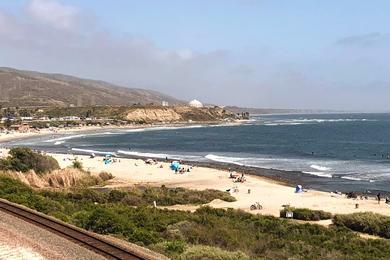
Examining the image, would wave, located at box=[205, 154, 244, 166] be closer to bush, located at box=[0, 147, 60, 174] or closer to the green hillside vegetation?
bush, located at box=[0, 147, 60, 174]

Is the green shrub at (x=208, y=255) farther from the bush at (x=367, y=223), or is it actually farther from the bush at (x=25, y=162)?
the bush at (x=25, y=162)

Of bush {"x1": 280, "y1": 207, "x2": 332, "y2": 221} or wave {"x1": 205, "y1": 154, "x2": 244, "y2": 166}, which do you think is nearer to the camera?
bush {"x1": 280, "y1": 207, "x2": 332, "y2": 221}

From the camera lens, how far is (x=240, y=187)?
49188 millimetres

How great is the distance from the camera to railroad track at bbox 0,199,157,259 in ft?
47.1

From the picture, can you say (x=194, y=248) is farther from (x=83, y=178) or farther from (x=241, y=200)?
(x=83, y=178)

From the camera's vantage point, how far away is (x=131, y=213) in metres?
24.9

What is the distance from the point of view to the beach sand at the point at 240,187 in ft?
125

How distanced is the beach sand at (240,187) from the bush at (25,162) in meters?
6.30

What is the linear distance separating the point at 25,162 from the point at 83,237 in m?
30.3

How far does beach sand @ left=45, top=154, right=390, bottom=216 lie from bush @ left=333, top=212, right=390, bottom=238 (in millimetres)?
5890

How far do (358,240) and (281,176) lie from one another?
125 feet

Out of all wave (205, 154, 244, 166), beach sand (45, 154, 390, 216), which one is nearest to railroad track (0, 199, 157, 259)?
beach sand (45, 154, 390, 216)

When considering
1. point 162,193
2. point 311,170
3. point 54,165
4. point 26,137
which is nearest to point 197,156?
point 311,170

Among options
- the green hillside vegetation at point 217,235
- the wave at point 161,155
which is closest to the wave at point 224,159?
the wave at point 161,155
